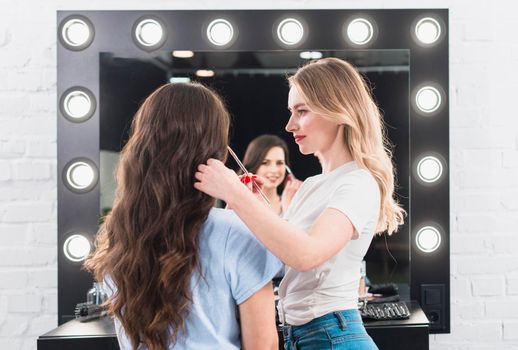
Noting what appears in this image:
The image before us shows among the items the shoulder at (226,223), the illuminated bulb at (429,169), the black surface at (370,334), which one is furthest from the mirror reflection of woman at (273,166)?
the shoulder at (226,223)

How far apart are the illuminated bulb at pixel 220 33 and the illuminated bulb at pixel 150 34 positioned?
0.15 meters

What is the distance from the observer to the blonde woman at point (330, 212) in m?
1.02

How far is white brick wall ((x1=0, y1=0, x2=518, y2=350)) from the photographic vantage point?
6.26ft

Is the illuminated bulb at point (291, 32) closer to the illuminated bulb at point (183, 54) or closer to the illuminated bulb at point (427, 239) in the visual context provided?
the illuminated bulb at point (183, 54)

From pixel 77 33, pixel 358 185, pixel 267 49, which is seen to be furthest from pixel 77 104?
pixel 358 185

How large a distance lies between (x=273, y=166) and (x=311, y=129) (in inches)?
24.2

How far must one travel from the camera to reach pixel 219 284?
92 cm

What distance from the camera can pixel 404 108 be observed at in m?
1.88
